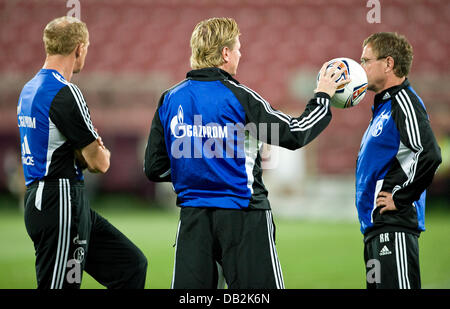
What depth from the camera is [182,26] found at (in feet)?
68.0

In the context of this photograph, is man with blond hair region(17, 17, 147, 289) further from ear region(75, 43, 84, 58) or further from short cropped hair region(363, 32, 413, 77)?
short cropped hair region(363, 32, 413, 77)

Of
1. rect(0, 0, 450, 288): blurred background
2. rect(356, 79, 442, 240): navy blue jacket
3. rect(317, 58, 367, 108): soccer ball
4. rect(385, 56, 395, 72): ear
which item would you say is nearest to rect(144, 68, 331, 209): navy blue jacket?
rect(317, 58, 367, 108): soccer ball

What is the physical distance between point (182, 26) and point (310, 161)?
8.10 meters

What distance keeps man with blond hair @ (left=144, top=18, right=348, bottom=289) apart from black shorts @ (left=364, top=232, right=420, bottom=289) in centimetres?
81

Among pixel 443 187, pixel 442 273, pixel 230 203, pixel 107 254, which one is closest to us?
pixel 230 203

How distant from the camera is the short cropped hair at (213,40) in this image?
3230 mm

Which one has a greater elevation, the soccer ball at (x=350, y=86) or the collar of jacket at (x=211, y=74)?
the soccer ball at (x=350, y=86)

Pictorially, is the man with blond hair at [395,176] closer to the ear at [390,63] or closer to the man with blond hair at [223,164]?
the ear at [390,63]

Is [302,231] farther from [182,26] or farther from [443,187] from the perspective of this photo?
[182,26]

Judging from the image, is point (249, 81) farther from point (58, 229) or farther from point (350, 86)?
point (58, 229)

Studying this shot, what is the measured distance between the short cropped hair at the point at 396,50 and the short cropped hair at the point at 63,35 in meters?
2.04

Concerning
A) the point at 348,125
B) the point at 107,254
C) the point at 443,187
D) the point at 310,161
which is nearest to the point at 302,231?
the point at 310,161

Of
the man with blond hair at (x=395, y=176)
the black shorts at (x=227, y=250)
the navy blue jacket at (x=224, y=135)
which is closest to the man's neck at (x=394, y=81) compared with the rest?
the man with blond hair at (x=395, y=176)

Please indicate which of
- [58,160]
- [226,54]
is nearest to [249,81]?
[58,160]
